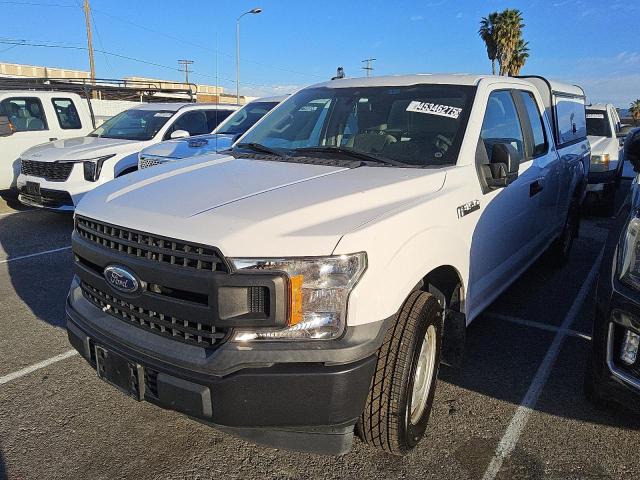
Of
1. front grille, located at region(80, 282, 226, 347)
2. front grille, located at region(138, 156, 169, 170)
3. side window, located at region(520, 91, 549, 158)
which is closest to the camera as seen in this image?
front grille, located at region(80, 282, 226, 347)

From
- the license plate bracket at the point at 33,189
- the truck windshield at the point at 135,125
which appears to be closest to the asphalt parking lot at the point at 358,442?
the license plate bracket at the point at 33,189

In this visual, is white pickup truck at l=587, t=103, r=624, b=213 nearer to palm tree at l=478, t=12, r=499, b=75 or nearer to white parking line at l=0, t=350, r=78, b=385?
white parking line at l=0, t=350, r=78, b=385

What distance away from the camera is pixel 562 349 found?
3834mm

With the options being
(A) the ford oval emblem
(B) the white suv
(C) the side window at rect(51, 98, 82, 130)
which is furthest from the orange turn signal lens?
(C) the side window at rect(51, 98, 82, 130)

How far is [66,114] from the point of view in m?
10.0

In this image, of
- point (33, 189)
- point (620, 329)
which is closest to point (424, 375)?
point (620, 329)

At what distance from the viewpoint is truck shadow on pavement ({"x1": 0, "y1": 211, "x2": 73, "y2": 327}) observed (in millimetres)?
4473

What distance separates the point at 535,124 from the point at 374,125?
65.2 inches

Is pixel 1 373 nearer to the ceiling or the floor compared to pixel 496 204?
nearer to the floor

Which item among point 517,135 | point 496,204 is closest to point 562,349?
point 496,204

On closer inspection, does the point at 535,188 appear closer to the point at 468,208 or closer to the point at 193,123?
the point at 468,208

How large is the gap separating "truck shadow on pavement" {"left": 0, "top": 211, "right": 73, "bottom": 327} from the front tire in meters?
2.91

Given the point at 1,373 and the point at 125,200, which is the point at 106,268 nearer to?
the point at 125,200

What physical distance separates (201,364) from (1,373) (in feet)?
6.98
